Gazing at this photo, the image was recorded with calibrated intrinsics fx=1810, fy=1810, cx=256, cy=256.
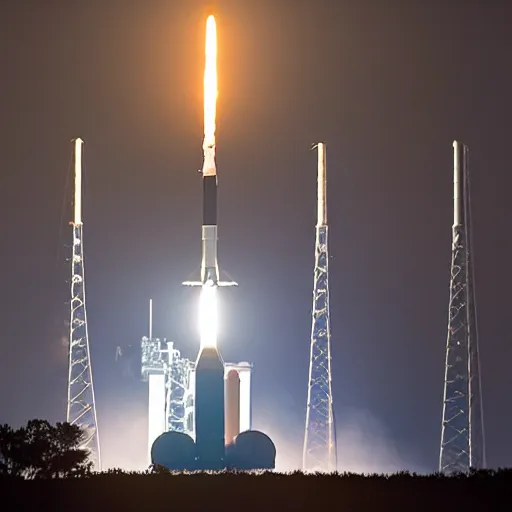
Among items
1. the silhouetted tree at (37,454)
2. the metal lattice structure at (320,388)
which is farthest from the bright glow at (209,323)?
the silhouetted tree at (37,454)

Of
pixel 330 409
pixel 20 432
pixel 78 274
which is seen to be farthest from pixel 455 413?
pixel 20 432

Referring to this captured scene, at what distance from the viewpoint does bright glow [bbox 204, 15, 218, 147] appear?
8731cm

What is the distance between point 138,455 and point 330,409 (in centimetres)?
1442

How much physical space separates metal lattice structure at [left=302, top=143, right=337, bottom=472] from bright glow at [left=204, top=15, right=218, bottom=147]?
9.30m

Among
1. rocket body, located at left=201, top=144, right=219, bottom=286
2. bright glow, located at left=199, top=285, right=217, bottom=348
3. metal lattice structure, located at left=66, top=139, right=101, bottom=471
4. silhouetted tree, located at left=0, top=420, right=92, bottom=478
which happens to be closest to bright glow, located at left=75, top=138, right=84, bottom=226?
metal lattice structure, located at left=66, top=139, right=101, bottom=471

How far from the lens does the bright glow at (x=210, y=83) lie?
286 ft

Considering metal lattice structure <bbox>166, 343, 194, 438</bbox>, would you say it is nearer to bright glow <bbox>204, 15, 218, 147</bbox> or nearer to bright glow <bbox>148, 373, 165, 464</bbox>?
bright glow <bbox>148, 373, 165, 464</bbox>

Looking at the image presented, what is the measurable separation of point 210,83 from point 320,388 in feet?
62.2

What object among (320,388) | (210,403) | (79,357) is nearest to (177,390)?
(79,357)

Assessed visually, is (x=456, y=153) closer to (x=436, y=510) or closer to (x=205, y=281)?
(x=205, y=281)

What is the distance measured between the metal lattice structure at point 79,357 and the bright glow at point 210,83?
7.90 m

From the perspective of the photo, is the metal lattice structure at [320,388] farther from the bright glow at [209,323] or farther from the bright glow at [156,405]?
the bright glow at [209,323]

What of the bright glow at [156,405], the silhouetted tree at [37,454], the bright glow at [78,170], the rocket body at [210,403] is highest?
the bright glow at [78,170]

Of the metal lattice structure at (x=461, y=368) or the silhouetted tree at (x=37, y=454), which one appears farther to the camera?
the metal lattice structure at (x=461, y=368)
